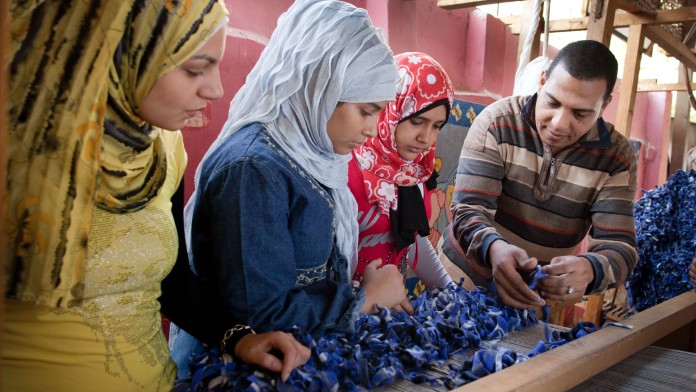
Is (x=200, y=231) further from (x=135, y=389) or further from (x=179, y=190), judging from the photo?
(x=135, y=389)

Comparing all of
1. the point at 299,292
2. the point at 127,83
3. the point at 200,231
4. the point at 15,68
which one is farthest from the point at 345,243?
the point at 15,68

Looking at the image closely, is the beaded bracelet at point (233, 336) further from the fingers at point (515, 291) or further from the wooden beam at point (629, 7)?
the wooden beam at point (629, 7)

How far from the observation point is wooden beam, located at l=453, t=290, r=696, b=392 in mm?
938

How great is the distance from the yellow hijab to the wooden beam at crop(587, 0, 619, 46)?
2391mm

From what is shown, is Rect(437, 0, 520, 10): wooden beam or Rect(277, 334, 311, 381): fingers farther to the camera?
Rect(437, 0, 520, 10): wooden beam

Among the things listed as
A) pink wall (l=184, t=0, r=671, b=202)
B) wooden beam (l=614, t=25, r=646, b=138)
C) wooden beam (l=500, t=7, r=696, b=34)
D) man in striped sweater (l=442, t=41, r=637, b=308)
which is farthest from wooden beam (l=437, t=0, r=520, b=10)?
wooden beam (l=614, t=25, r=646, b=138)

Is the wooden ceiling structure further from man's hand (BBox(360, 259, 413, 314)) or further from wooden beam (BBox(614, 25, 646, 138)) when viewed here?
man's hand (BBox(360, 259, 413, 314))

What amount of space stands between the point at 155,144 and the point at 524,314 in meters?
1.20

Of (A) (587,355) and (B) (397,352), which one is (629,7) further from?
(B) (397,352)

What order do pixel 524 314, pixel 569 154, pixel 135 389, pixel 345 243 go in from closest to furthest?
1. pixel 135 389
2. pixel 345 243
3. pixel 524 314
4. pixel 569 154

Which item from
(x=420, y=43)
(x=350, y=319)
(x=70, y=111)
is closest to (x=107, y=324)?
(x=70, y=111)

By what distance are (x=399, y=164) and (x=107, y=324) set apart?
1.15 metres

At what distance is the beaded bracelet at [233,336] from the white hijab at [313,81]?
33 cm

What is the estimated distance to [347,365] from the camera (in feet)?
3.68
